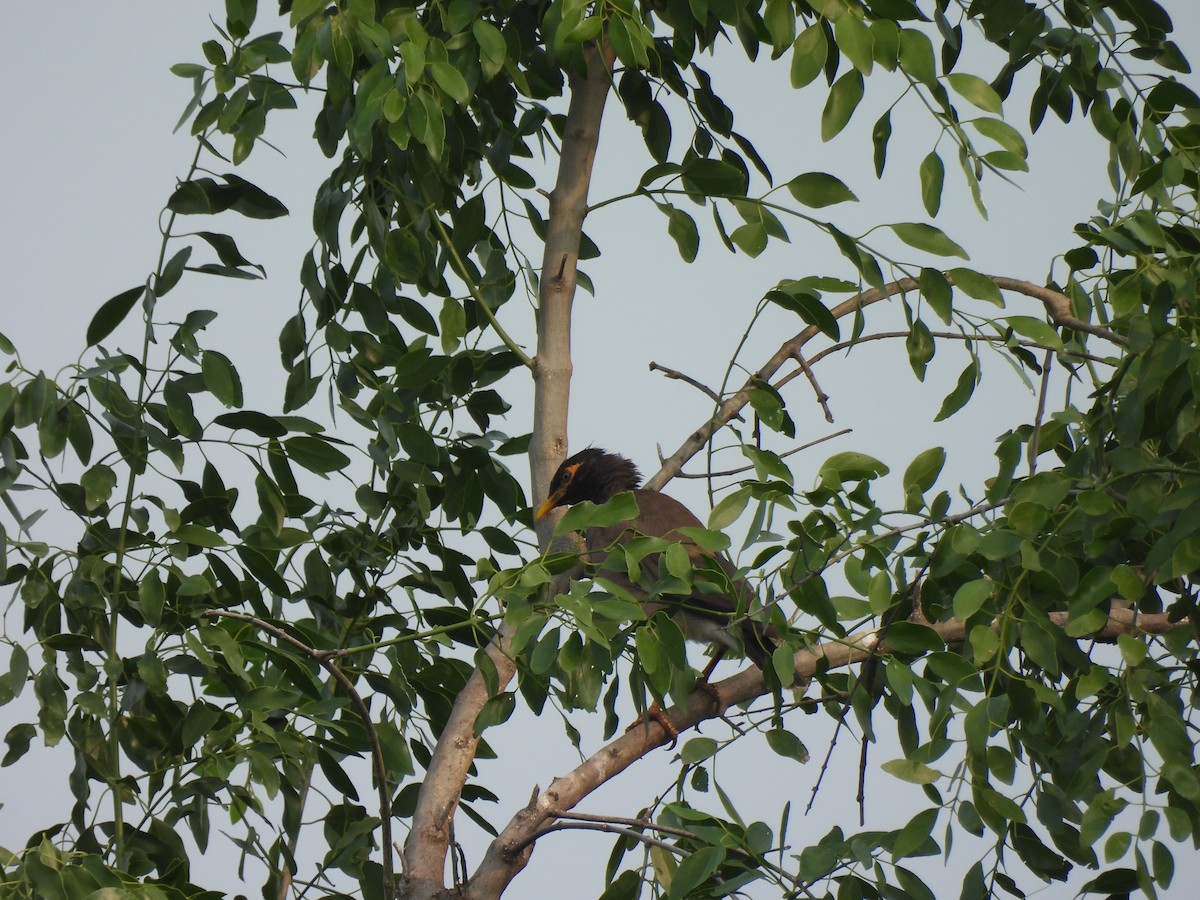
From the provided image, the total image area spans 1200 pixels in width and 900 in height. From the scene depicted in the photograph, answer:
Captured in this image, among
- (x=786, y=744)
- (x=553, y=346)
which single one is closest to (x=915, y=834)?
(x=786, y=744)

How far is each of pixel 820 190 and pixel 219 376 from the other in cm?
135

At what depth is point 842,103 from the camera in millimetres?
2355

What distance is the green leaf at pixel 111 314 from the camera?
2676 millimetres

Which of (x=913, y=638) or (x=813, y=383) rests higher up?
(x=813, y=383)

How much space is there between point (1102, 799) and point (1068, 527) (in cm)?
45

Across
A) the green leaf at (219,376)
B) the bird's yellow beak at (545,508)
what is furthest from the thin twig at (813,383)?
the green leaf at (219,376)

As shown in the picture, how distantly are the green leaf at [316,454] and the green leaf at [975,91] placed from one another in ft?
5.00

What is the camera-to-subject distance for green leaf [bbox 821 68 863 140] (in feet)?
7.70

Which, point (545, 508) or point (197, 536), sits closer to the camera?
point (197, 536)

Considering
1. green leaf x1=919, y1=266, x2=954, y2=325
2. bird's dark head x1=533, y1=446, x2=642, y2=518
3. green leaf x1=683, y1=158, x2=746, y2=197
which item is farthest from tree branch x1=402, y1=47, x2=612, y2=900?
bird's dark head x1=533, y1=446, x2=642, y2=518

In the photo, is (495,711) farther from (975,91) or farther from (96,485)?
(975,91)

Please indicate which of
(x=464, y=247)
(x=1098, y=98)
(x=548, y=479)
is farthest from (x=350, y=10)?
(x=1098, y=98)

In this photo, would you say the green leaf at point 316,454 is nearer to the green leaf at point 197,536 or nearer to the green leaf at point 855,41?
the green leaf at point 197,536

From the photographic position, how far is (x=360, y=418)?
124 inches
